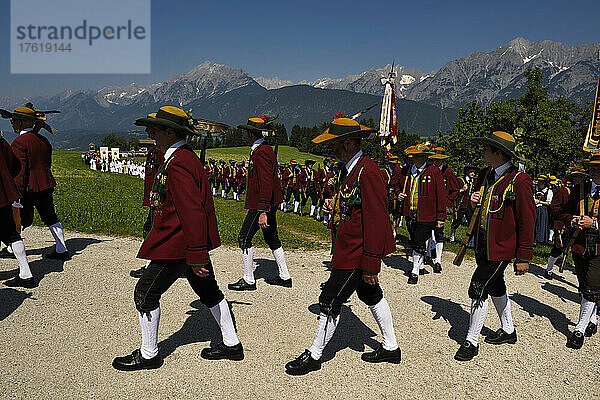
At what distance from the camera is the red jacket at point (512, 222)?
4383 mm

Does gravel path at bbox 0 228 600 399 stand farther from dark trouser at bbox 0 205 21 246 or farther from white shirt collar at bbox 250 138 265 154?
white shirt collar at bbox 250 138 265 154

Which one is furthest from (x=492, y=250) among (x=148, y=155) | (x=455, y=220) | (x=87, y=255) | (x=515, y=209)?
(x=455, y=220)

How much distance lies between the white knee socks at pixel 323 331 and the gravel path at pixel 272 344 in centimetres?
24

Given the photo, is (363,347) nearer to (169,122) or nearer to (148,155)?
(169,122)

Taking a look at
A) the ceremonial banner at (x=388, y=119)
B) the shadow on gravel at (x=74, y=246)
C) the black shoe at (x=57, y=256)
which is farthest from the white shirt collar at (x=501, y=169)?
the ceremonial banner at (x=388, y=119)

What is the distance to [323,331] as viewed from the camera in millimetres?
4203

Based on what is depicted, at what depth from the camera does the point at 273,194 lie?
6.54 m

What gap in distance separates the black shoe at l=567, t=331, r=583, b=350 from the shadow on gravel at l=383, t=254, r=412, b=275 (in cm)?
331

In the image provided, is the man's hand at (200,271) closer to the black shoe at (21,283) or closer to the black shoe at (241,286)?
the black shoe at (241,286)

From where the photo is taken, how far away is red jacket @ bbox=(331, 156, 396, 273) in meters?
3.85

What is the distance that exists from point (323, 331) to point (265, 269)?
399 centimetres

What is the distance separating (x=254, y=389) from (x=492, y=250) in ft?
9.74

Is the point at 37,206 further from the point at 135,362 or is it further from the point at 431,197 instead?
the point at 431,197

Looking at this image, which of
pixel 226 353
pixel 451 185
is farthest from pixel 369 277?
pixel 451 185
